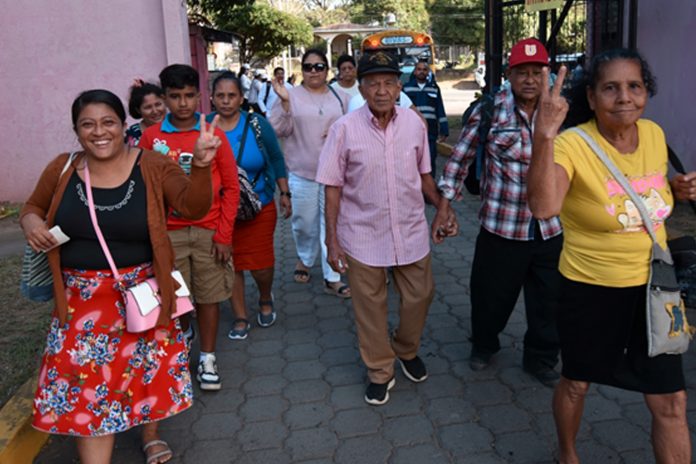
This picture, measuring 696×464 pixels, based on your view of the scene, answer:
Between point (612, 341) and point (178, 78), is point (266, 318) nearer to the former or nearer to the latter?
point (178, 78)

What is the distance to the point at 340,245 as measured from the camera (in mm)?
3770

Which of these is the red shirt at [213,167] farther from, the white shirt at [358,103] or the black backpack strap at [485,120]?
the white shirt at [358,103]

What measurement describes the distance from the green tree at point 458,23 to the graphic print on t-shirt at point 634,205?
129 ft

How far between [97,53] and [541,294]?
692 cm

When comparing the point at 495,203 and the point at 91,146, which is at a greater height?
the point at 91,146

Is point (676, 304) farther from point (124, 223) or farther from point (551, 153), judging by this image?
point (124, 223)

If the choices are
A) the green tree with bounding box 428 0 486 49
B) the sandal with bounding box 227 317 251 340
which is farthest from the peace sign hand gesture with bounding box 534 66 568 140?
the green tree with bounding box 428 0 486 49

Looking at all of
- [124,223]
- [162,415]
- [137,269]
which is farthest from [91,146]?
[162,415]

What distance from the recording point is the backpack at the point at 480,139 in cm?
373

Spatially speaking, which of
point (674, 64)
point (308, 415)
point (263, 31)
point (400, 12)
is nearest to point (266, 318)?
point (308, 415)

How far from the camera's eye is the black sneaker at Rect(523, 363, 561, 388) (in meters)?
3.90

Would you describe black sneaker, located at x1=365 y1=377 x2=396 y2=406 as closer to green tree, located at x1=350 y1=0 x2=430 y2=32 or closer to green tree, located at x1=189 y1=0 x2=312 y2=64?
green tree, located at x1=189 y1=0 x2=312 y2=64

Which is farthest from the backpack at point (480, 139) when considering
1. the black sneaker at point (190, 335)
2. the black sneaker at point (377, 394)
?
the black sneaker at point (190, 335)

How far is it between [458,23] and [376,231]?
135 ft
